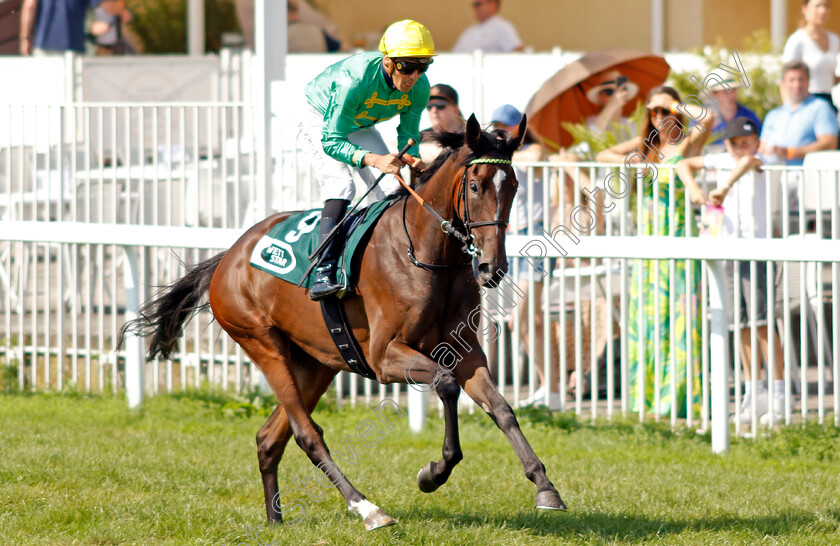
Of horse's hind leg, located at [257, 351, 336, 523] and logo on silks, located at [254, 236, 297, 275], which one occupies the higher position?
logo on silks, located at [254, 236, 297, 275]

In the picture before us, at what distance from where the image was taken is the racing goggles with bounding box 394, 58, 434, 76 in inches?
201

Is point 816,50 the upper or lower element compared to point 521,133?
upper

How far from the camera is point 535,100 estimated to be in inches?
375

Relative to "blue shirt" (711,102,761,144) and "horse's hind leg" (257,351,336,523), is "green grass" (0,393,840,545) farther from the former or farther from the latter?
"blue shirt" (711,102,761,144)

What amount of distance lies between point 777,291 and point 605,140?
5.68 feet

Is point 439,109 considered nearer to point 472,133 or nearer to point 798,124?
point 798,124

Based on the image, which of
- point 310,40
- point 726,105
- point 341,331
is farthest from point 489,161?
point 310,40

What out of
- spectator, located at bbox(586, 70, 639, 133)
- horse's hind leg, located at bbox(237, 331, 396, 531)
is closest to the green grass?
horse's hind leg, located at bbox(237, 331, 396, 531)

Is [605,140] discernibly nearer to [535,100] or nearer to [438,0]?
[535,100]

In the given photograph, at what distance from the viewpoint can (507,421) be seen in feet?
15.2

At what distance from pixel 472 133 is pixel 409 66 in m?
0.66

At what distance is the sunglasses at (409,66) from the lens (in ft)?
16.8

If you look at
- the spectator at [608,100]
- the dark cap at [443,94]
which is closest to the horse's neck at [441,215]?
the dark cap at [443,94]

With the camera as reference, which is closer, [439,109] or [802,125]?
[439,109]
